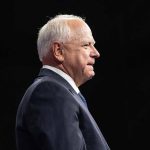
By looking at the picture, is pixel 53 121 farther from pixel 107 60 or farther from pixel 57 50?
pixel 107 60

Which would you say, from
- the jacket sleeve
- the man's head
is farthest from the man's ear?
the jacket sleeve

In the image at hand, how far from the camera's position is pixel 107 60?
3.17 m

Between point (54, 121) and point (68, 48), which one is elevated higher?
point (68, 48)

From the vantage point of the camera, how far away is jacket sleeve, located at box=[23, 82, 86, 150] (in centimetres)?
134

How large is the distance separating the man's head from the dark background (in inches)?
59.9

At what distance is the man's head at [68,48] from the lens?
1520 mm

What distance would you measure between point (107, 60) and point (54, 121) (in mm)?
1863

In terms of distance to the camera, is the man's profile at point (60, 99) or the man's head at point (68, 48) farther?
the man's head at point (68, 48)

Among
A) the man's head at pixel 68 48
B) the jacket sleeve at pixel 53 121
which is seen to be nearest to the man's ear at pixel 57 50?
the man's head at pixel 68 48

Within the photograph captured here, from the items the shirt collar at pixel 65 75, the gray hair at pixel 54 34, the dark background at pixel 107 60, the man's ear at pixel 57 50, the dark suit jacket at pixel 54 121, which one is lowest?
the dark background at pixel 107 60

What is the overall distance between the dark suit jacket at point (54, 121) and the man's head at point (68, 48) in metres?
0.08

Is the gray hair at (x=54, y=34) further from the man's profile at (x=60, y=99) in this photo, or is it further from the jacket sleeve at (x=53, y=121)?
the jacket sleeve at (x=53, y=121)

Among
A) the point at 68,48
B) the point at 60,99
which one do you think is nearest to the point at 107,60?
the point at 68,48

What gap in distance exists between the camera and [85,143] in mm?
1411
